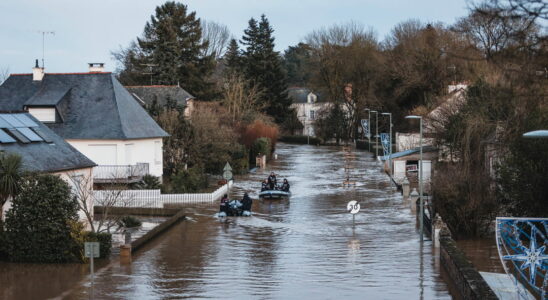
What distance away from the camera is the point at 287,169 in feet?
219

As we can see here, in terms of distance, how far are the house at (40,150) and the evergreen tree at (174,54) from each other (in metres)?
46.4

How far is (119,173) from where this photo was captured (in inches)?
1693

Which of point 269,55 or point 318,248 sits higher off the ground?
point 269,55

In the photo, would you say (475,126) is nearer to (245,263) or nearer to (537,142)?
(537,142)

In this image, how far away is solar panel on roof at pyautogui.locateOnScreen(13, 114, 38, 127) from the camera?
3042 cm

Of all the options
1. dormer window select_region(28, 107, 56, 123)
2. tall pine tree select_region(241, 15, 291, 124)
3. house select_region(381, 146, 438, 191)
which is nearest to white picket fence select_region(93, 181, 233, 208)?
dormer window select_region(28, 107, 56, 123)

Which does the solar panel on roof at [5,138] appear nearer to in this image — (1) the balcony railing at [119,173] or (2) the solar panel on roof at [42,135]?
(2) the solar panel on roof at [42,135]

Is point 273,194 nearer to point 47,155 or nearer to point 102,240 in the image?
point 47,155

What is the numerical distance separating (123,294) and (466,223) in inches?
598

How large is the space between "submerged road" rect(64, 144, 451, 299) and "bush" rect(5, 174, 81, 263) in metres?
2.00

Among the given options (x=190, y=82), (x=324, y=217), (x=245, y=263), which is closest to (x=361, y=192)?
(x=324, y=217)

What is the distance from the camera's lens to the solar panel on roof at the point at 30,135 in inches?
1156

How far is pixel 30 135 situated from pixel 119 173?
44.4 ft

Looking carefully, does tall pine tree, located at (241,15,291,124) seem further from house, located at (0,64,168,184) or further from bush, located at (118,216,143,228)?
bush, located at (118,216,143,228)
